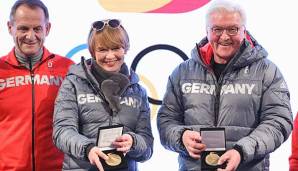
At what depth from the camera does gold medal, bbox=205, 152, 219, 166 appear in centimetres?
→ 233

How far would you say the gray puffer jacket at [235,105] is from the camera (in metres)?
2.47

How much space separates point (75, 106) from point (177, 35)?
118cm

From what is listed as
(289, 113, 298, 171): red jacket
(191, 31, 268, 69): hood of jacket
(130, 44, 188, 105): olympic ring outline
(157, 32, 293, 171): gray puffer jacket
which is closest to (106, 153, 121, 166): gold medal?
(157, 32, 293, 171): gray puffer jacket

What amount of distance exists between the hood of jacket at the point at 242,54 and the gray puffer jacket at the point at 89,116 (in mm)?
342

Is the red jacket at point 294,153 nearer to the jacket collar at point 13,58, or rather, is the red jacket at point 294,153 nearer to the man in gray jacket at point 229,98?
the man in gray jacket at point 229,98

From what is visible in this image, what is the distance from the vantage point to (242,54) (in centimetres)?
255

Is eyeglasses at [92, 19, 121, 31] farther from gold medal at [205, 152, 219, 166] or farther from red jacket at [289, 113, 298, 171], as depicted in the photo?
red jacket at [289, 113, 298, 171]

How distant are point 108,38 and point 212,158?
28.4 inches

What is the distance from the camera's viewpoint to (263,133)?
2389mm

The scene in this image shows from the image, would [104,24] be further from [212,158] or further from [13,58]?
[212,158]

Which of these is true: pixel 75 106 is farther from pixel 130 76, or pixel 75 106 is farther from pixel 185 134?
pixel 185 134

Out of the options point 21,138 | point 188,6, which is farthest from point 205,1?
point 21,138

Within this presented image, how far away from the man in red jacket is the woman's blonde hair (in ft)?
1.27

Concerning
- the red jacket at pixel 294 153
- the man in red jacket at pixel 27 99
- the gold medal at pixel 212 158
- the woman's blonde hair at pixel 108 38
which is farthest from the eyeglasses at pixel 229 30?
the man in red jacket at pixel 27 99
